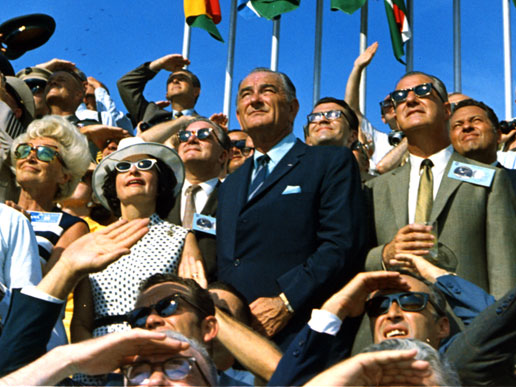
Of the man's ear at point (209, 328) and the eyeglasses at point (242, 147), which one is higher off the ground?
the eyeglasses at point (242, 147)

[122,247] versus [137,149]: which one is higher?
[137,149]

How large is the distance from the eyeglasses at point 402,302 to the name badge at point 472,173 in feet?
3.66

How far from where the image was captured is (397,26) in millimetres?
12719

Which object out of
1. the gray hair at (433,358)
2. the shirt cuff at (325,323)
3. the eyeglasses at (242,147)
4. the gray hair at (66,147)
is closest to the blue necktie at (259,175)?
the gray hair at (66,147)

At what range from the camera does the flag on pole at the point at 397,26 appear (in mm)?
12594

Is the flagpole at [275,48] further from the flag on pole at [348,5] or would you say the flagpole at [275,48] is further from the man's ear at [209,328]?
the man's ear at [209,328]

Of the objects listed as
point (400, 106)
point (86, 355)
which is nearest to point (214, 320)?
point (86, 355)

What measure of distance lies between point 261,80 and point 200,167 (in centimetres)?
99

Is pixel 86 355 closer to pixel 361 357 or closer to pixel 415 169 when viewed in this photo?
pixel 361 357

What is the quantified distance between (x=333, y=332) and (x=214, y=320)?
19.0 inches

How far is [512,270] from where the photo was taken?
167 inches

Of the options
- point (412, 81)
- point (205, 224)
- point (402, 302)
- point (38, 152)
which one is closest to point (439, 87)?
point (412, 81)

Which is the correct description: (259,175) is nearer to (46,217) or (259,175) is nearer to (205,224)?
(205,224)

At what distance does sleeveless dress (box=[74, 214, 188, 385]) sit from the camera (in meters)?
4.21
